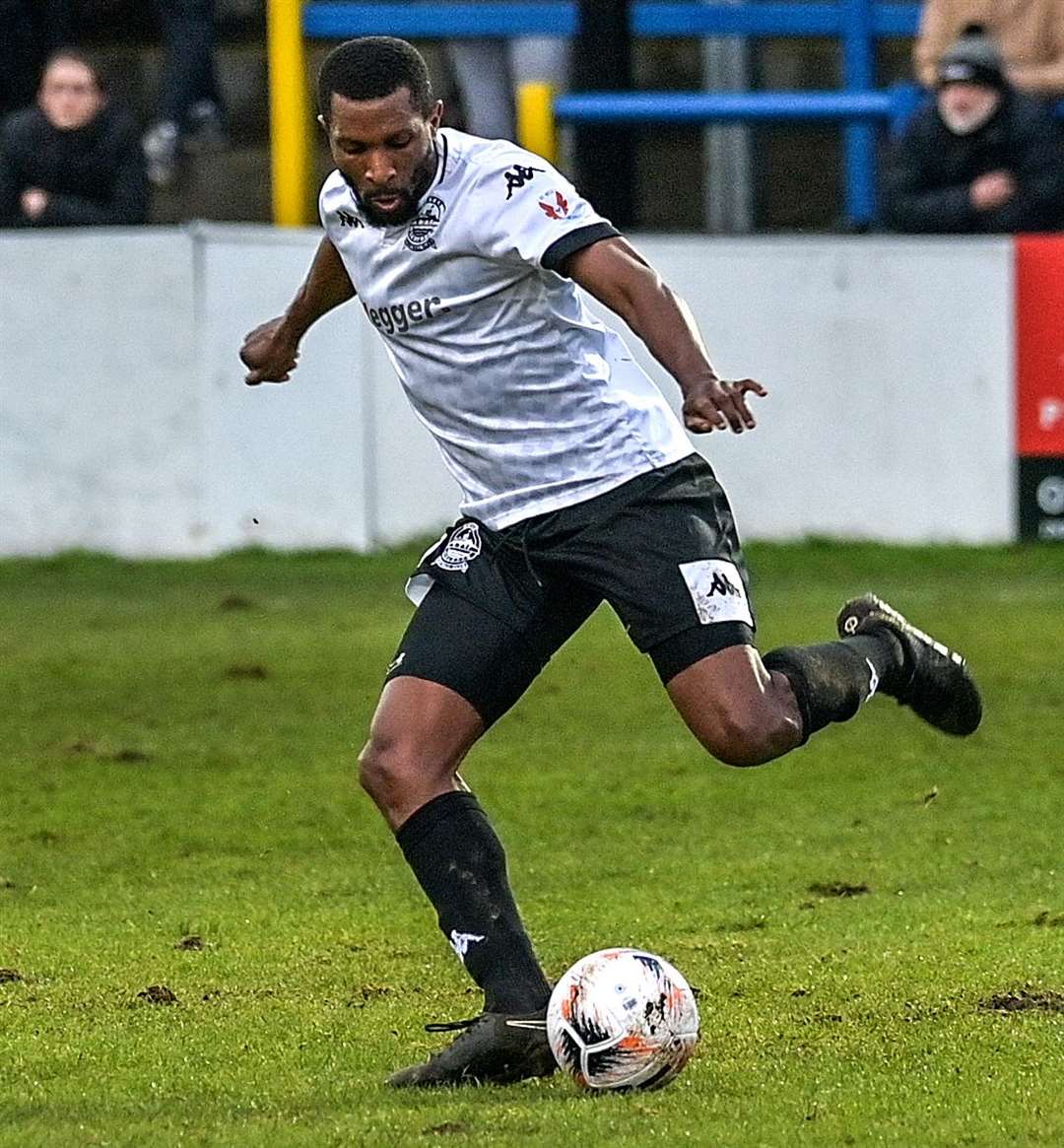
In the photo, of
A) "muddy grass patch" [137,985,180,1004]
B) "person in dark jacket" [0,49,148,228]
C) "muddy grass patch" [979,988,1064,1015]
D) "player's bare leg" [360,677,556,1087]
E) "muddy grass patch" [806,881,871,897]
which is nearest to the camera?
"player's bare leg" [360,677,556,1087]

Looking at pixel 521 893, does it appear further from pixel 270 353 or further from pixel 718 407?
pixel 718 407

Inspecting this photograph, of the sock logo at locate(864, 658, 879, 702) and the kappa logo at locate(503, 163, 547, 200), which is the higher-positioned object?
the kappa logo at locate(503, 163, 547, 200)

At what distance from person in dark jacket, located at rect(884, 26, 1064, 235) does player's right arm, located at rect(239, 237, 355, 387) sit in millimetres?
8079

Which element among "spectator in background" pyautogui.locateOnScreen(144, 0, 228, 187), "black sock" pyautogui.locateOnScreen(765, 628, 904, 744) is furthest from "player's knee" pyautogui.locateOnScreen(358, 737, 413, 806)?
"spectator in background" pyautogui.locateOnScreen(144, 0, 228, 187)

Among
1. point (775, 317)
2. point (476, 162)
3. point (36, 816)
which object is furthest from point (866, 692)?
point (775, 317)

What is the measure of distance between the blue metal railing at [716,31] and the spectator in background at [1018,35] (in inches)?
18.1

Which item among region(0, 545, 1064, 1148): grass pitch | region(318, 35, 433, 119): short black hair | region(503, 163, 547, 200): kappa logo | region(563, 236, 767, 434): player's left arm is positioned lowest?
region(0, 545, 1064, 1148): grass pitch

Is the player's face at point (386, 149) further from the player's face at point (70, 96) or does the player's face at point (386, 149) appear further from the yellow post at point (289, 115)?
the yellow post at point (289, 115)

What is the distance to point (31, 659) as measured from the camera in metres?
11.1

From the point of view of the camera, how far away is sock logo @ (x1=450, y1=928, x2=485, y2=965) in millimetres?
5379

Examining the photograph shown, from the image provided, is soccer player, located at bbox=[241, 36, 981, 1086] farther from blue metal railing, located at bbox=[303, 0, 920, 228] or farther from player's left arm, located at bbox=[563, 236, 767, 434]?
blue metal railing, located at bbox=[303, 0, 920, 228]

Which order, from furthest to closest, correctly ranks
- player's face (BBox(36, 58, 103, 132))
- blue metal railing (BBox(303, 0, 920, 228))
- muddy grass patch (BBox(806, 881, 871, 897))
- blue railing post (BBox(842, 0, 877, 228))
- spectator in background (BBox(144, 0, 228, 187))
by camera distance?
blue railing post (BBox(842, 0, 877, 228)) → spectator in background (BBox(144, 0, 228, 187)) → blue metal railing (BBox(303, 0, 920, 228)) → player's face (BBox(36, 58, 103, 132)) → muddy grass patch (BBox(806, 881, 871, 897))

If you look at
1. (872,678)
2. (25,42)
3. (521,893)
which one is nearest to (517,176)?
(872,678)

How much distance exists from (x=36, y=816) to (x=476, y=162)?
3.36 meters
